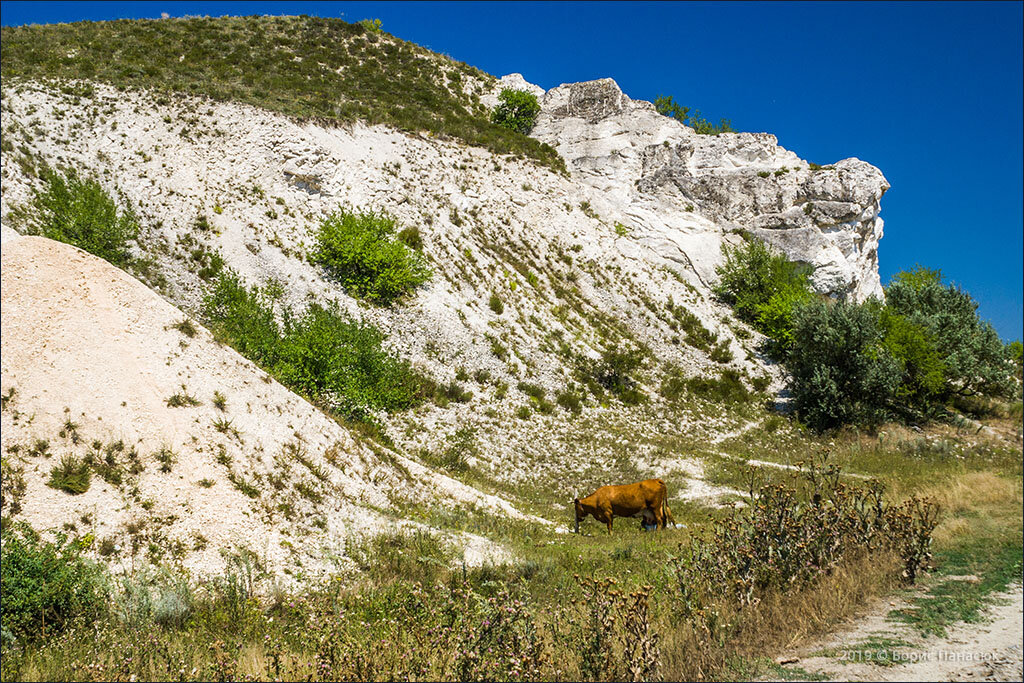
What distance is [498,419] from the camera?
808 inches

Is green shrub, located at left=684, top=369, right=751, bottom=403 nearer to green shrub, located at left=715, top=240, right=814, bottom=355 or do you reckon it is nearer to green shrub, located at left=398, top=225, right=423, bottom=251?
green shrub, located at left=715, top=240, right=814, bottom=355

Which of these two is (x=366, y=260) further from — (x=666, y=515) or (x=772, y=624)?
(x=772, y=624)

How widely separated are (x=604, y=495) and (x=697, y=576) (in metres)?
6.32

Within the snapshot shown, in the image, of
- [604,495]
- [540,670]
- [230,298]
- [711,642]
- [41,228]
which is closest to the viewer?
[540,670]

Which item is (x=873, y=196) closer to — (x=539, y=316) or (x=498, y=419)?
(x=539, y=316)

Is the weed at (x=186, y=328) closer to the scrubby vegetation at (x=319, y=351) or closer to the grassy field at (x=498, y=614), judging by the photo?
the scrubby vegetation at (x=319, y=351)

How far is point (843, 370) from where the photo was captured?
24141 mm

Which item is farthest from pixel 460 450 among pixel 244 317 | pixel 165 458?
pixel 165 458

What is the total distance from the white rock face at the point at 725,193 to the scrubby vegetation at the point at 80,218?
27.7m

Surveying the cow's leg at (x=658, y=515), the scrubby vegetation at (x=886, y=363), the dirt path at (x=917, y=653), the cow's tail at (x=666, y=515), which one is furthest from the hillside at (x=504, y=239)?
the dirt path at (x=917, y=653)

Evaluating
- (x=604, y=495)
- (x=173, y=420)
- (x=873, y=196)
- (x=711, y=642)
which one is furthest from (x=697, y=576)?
(x=873, y=196)

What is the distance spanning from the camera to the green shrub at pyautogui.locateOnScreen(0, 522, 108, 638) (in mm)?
6000

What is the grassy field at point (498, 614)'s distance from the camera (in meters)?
4.85

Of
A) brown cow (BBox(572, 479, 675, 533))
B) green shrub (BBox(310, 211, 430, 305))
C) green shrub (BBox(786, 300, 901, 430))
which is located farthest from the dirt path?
green shrub (BBox(310, 211, 430, 305))
